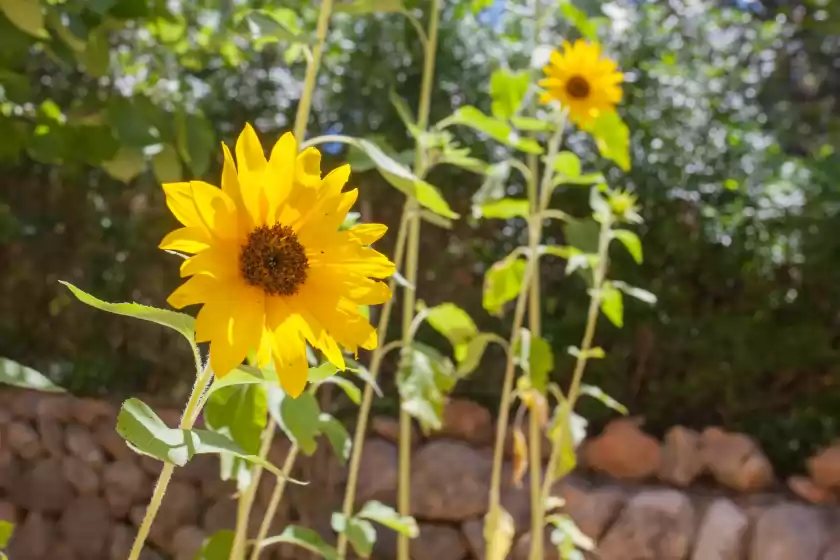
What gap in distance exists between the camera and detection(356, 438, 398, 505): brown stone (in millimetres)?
1544

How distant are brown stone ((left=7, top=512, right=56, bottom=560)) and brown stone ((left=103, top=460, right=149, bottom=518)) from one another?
0.15 metres

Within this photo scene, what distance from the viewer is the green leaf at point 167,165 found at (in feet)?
3.58

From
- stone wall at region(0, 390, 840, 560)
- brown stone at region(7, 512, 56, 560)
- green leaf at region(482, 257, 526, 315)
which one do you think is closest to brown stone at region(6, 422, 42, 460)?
stone wall at region(0, 390, 840, 560)

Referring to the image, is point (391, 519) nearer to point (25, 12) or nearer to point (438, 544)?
point (438, 544)

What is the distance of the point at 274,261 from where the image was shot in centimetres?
50

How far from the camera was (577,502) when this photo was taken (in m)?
1.44

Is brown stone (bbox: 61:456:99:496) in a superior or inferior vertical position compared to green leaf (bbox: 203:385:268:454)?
inferior

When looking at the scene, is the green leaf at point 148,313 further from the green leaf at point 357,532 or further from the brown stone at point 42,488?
the brown stone at point 42,488

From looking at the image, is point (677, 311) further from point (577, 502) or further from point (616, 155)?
point (616, 155)

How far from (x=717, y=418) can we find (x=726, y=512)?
0.21m

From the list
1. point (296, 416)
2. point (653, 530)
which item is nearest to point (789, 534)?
point (653, 530)

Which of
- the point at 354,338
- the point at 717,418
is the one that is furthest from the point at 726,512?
the point at 354,338

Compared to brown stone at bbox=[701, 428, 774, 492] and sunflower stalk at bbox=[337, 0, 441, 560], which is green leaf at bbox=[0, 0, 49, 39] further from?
brown stone at bbox=[701, 428, 774, 492]

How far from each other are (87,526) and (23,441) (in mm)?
228
